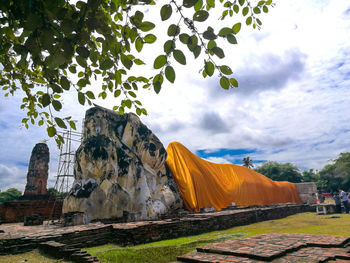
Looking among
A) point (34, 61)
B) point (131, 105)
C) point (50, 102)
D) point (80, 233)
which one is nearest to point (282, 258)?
point (131, 105)

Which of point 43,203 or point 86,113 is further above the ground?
point 86,113

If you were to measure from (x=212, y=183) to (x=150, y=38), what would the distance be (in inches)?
533

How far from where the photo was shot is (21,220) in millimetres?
10867

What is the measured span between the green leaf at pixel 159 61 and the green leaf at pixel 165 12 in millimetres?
216

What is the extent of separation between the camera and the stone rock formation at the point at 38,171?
596 inches

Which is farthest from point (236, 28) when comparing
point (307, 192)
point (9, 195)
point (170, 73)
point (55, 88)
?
point (9, 195)

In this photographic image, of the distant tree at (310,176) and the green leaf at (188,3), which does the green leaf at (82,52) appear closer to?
the green leaf at (188,3)

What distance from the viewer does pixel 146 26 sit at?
4.72ft

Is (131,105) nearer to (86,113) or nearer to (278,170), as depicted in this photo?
(86,113)

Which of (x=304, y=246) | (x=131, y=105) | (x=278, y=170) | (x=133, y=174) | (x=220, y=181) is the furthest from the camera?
(x=278, y=170)

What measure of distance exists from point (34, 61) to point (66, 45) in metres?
0.69

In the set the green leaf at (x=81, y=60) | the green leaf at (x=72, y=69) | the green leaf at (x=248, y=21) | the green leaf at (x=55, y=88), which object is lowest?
the green leaf at (x=55, y=88)

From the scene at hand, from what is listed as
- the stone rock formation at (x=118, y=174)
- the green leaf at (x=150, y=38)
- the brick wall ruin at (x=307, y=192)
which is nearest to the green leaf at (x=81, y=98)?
the green leaf at (x=150, y=38)

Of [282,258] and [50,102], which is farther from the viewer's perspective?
[282,258]
